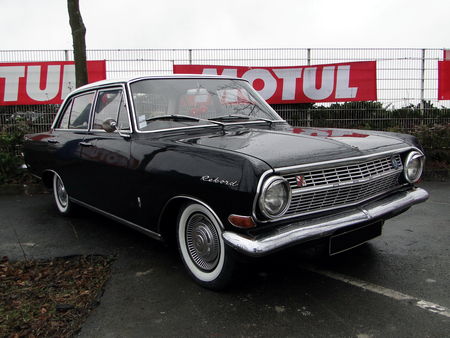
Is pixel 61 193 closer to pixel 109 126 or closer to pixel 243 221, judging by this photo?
pixel 109 126

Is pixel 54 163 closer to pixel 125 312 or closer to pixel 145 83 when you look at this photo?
pixel 145 83

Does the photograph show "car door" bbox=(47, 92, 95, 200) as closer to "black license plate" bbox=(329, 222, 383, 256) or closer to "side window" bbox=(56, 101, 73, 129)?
"side window" bbox=(56, 101, 73, 129)

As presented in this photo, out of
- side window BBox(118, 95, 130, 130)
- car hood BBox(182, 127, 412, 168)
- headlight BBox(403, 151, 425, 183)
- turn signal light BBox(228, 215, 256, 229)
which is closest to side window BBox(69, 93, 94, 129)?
side window BBox(118, 95, 130, 130)

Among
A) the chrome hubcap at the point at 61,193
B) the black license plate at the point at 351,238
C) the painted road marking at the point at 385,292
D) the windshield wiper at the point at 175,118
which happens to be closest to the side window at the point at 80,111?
the chrome hubcap at the point at 61,193

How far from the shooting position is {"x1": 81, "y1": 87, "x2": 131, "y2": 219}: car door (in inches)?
144

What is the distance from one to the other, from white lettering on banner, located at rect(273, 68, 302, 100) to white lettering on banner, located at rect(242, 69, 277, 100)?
0.59 feet

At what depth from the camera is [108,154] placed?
3.81 m

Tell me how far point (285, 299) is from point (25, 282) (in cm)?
205

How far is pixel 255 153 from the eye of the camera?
8.92ft

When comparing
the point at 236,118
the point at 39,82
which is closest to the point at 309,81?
the point at 236,118

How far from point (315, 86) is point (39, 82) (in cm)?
584

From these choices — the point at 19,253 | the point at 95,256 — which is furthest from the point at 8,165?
the point at 95,256

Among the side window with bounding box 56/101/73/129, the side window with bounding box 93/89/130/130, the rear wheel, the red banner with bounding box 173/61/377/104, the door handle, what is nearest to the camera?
the side window with bounding box 93/89/130/130
